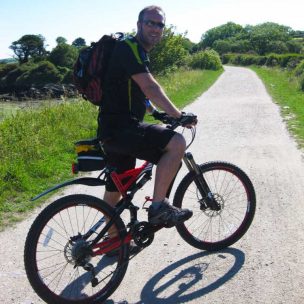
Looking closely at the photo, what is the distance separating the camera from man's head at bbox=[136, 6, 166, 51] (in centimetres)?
375

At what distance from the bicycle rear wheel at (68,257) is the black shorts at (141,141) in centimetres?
49

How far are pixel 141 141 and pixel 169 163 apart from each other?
30 cm

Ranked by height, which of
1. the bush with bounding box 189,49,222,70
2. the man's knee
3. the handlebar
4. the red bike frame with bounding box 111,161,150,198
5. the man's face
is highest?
the man's face

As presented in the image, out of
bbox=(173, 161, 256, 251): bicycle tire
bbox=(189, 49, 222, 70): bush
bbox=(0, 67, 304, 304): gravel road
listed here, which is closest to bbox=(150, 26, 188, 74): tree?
bbox=(189, 49, 222, 70): bush

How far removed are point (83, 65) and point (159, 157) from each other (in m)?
0.97

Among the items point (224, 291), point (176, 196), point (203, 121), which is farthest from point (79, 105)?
point (224, 291)

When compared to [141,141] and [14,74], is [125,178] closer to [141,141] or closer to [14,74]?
[141,141]

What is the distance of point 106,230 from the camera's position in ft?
12.0

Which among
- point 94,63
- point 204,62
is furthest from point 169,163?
point 204,62

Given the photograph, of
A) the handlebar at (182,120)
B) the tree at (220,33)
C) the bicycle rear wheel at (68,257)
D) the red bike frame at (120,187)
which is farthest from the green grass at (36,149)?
the tree at (220,33)

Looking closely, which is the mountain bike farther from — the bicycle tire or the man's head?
the man's head

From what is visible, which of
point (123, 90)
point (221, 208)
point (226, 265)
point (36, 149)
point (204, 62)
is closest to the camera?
point (123, 90)

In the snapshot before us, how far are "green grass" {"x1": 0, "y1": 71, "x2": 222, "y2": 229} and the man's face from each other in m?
2.81

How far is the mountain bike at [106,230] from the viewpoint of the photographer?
11.5 ft
